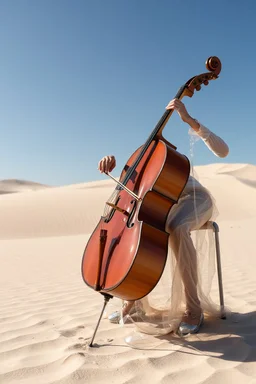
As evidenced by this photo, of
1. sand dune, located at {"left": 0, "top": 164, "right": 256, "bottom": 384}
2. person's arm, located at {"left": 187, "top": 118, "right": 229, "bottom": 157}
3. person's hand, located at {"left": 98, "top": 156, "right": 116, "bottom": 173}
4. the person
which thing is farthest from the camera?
person's hand, located at {"left": 98, "top": 156, "right": 116, "bottom": 173}

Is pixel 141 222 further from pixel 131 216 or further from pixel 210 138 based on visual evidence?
pixel 210 138

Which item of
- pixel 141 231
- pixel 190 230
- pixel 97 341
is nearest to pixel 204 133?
pixel 190 230

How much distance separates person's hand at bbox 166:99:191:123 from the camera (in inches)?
105

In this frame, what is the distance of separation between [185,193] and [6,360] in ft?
5.29

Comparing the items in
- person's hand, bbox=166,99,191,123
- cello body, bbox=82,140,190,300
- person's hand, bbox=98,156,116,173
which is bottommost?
cello body, bbox=82,140,190,300

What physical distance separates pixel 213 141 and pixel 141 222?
93cm

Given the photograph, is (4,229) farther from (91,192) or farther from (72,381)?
(72,381)

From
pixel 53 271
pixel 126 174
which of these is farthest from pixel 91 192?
pixel 126 174

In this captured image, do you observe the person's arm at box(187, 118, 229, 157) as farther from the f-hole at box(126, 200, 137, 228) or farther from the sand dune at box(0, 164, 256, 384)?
the sand dune at box(0, 164, 256, 384)

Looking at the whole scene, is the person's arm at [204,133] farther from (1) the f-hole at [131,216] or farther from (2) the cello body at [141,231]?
(1) the f-hole at [131,216]

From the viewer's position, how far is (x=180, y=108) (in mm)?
2672

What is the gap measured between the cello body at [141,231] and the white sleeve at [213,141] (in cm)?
28

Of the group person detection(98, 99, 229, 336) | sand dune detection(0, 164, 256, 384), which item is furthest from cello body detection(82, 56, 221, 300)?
sand dune detection(0, 164, 256, 384)

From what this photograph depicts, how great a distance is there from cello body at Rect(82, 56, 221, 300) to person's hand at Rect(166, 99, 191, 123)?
103 mm
